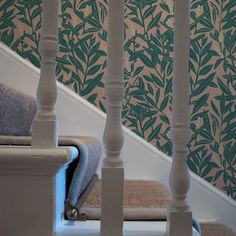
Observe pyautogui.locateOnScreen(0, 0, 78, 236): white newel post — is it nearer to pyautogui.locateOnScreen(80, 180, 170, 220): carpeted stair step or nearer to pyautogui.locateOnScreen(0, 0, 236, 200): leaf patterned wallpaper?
pyautogui.locateOnScreen(80, 180, 170, 220): carpeted stair step

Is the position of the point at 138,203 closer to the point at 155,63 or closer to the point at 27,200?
the point at 27,200

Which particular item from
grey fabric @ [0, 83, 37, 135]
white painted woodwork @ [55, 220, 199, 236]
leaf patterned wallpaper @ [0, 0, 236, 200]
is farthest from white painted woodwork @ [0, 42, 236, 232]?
white painted woodwork @ [55, 220, 199, 236]

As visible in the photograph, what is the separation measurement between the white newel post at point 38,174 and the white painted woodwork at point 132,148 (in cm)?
100

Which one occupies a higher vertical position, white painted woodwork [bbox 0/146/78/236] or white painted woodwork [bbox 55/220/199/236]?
white painted woodwork [bbox 0/146/78/236]

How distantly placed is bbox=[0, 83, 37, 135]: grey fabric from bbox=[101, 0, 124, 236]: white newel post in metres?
0.37

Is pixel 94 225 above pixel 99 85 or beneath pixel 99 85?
beneath

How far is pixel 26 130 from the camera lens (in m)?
1.33

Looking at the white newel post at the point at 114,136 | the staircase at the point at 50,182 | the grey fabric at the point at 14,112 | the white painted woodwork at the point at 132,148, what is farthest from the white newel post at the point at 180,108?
the white painted woodwork at the point at 132,148

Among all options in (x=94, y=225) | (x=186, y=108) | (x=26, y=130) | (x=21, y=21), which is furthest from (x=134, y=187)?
(x=21, y=21)

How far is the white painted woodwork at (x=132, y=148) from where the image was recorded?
179 cm

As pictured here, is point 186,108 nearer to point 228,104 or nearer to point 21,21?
point 228,104

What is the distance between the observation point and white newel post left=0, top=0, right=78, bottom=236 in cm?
75

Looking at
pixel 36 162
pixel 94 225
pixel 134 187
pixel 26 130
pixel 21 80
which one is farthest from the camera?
pixel 21 80

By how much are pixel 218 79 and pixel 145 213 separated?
1117 mm
